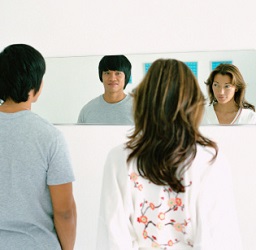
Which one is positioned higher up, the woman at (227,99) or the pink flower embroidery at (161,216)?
the woman at (227,99)

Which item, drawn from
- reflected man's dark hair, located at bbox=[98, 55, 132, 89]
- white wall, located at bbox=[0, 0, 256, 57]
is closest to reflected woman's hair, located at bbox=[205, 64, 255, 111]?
white wall, located at bbox=[0, 0, 256, 57]

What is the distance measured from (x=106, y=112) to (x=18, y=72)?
38.3 inches

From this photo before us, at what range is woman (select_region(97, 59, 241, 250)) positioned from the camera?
1.17 m

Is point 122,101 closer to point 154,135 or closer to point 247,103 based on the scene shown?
point 247,103

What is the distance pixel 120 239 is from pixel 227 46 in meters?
1.26

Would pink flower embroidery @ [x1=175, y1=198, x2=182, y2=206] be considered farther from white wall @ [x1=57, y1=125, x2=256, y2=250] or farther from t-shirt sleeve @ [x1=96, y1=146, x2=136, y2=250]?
white wall @ [x1=57, y1=125, x2=256, y2=250]

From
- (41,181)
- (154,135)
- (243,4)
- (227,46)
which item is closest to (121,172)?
(154,135)

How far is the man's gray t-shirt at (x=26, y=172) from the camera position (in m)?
1.28

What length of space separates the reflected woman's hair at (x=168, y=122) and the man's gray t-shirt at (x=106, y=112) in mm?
970

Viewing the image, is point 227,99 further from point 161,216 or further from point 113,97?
point 161,216

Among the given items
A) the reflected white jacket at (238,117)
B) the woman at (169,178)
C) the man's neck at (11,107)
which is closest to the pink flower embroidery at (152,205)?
the woman at (169,178)

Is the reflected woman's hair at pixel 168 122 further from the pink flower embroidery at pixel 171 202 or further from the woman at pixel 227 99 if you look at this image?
the woman at pixel 227 99

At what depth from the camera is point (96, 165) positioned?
227cm

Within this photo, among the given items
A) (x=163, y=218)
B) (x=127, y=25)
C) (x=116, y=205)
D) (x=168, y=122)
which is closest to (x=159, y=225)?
(x=163, y=218)
